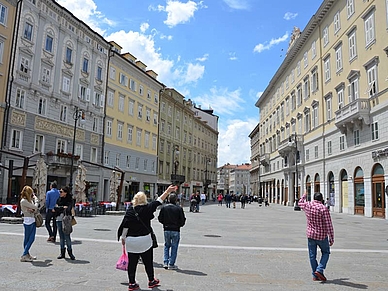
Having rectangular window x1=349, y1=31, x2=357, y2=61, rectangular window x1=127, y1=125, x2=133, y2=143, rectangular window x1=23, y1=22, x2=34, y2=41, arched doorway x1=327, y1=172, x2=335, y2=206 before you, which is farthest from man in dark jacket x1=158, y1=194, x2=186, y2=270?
rectangular window x1=127, y1=125, x2=133, y2=143

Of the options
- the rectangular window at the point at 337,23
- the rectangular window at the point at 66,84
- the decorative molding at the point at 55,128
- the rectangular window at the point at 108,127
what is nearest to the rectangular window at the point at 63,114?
the decorative molding at the point at 55,128

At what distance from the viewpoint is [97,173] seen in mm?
36969

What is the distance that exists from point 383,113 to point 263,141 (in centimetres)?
4775

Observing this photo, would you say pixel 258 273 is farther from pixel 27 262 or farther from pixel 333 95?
pixel 333 95

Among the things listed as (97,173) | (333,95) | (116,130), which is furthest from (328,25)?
(97,173)

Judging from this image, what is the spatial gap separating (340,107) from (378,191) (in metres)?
9.44

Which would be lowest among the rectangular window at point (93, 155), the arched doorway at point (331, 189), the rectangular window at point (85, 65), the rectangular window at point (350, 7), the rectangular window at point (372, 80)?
the arched doorway at point (331, 189)

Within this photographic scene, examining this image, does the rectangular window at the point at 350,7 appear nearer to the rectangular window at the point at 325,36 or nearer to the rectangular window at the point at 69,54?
the rectangular window at the point at 325,36

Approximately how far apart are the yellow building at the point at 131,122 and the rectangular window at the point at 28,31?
38.4 ft

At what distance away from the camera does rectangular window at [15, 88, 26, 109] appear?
27422mm

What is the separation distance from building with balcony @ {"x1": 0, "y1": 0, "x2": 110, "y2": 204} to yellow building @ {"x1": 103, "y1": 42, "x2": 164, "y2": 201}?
1950 millimetres

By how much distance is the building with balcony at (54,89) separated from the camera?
27.5 m

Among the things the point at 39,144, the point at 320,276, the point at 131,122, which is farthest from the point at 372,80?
the point at 131,122

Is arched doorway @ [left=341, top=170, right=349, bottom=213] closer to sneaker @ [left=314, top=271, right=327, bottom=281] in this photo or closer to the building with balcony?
the building with balcony
